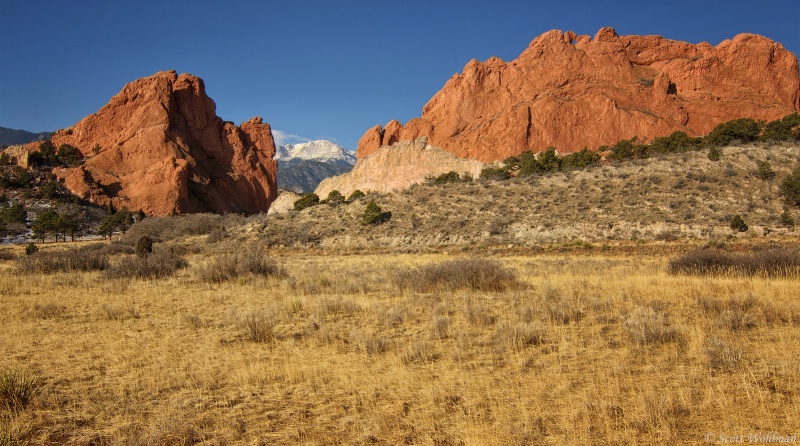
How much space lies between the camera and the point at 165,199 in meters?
71.8

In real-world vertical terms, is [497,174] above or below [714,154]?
above

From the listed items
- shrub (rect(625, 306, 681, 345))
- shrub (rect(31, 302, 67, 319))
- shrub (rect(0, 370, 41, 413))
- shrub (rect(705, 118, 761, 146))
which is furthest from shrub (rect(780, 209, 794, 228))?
shrub (rect(31, 302, 67, 319))

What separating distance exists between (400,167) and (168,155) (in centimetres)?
4218

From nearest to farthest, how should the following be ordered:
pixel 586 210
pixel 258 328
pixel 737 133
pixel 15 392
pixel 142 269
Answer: pixel 15 392 → pixel 258 328 → pixel 142 269 → pixel 586 210 → pixel 737 133

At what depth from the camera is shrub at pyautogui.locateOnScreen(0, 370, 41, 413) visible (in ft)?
14.7

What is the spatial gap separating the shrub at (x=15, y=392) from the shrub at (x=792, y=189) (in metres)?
38.0

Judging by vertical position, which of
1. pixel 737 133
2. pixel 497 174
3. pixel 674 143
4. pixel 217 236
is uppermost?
pixel 737 133

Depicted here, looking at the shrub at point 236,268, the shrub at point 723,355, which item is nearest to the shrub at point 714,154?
the shrub at point 236,268

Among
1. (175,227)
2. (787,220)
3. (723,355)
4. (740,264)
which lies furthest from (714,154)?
(175,227)

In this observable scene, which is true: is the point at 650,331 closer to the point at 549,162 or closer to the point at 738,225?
the point at 738,225

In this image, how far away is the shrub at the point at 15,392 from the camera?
14.7ft

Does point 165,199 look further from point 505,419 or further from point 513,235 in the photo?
point 505,419

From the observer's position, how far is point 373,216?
36969 mm

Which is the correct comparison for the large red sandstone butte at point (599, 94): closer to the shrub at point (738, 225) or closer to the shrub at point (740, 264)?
the shrub at point (738, 225)
